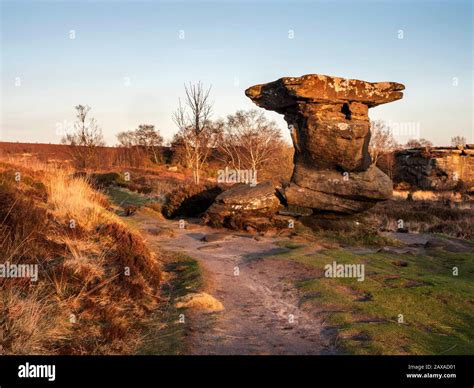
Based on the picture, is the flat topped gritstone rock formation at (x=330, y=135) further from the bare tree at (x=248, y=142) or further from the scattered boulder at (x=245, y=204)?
the bare tree at (x=248, y=142)

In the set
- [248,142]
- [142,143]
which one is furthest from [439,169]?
[142,143]

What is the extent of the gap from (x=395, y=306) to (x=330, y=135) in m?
8.58

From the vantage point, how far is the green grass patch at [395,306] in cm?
572

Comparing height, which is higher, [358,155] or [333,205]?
[358,155]

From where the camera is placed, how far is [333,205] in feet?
50.6

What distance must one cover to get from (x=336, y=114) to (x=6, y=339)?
12.5m

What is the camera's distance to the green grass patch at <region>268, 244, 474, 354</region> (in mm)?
5719

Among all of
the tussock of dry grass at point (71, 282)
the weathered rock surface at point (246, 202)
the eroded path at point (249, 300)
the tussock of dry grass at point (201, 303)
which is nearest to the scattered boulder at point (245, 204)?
the weathered rock surface at point (246, 202)

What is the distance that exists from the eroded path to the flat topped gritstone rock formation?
3.23 metres

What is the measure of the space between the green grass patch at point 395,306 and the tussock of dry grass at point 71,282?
2899mm

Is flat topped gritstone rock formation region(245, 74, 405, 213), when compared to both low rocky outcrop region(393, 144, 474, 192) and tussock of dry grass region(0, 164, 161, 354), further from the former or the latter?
low rocky outcrop region(393, 144, 474, 192)

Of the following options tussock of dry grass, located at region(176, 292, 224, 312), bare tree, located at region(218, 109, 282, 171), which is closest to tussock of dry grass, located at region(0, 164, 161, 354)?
tussock of dry grass, located at region(176, 292, 224, 312)
